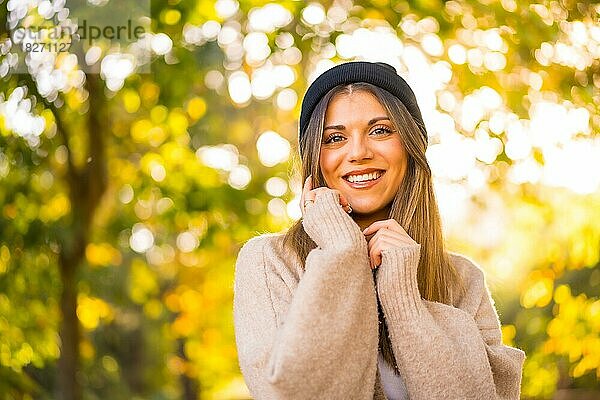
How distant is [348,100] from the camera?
2.86m

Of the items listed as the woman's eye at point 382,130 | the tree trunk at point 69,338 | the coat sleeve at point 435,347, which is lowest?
the tree trunk at point 69,338

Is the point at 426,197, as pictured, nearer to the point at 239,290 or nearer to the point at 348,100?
the point at 348,100

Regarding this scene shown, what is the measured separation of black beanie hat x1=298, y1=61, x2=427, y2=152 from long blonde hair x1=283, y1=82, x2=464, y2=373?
2 centimetres

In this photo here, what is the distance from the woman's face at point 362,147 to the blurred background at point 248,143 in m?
0.38

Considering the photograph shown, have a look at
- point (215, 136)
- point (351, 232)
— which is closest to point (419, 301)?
point (351, 232)

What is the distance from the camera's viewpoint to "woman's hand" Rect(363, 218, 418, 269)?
8.79 feet

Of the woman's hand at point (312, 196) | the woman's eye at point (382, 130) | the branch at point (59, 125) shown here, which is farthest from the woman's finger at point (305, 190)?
the branch at point (59, 125)

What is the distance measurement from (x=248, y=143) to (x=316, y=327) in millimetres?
5310

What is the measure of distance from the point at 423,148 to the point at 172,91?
8.66ft

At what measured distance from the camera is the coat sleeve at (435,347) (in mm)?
2541

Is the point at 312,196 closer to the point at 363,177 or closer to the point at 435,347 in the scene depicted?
the point at 363,177

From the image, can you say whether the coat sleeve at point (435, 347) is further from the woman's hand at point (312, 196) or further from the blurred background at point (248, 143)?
the blurred background at point (248, 143)

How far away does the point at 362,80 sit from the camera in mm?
2889

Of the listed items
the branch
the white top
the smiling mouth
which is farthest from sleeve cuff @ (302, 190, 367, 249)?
the branch
